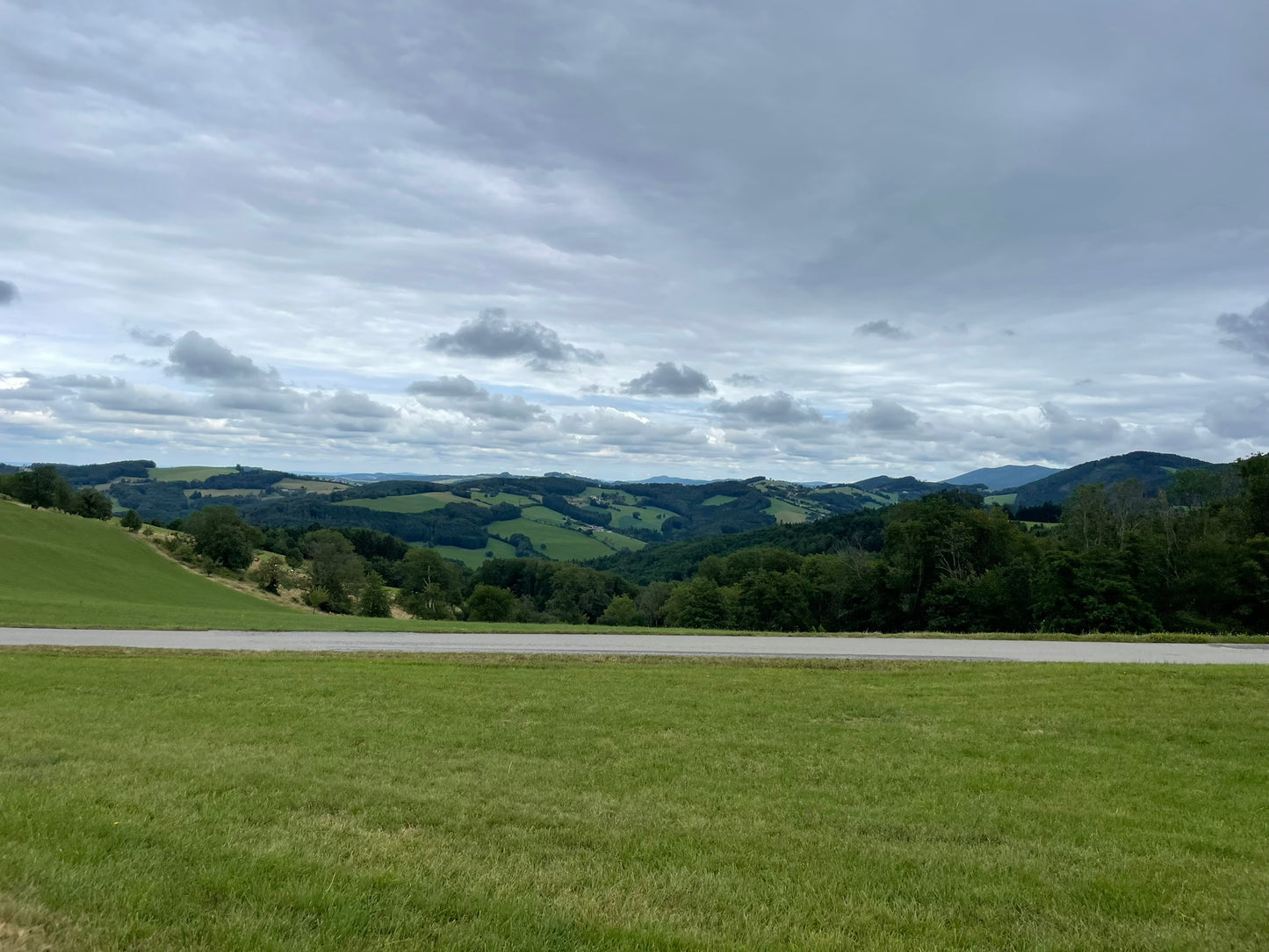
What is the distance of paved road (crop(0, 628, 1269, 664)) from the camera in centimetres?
2058

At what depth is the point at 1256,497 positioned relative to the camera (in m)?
49.2

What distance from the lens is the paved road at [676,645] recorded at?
67.5ft

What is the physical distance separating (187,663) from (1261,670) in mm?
24569

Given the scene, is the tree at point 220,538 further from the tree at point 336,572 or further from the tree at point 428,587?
the tree at point 428,587

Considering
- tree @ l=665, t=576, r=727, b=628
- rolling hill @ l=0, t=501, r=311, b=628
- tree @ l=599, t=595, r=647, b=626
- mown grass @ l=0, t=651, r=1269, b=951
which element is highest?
mown grass @ l=0, t=651, r=1269, b=951

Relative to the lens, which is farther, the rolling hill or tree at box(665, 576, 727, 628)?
tree at box(665, 576, 727, 628)

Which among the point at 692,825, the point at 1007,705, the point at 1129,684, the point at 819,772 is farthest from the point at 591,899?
the point at 1129,684

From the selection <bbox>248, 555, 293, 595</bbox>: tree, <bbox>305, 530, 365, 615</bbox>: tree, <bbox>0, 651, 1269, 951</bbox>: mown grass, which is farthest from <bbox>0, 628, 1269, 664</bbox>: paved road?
<bbox>305, 530, 365, 615</bbox>: tree

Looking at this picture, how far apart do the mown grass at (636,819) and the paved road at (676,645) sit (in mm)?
5936

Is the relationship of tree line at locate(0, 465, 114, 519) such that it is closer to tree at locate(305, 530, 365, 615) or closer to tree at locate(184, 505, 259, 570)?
tree at locate(184, 505, 259, 570)

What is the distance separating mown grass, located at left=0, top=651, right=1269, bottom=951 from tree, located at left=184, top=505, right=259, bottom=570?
256 feet

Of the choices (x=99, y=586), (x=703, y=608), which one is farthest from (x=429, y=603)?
(x=99, y=586)

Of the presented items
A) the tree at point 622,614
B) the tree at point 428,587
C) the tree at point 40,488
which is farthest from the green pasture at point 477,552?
the tree at point 40,488

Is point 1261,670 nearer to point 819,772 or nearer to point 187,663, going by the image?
point 819,772
